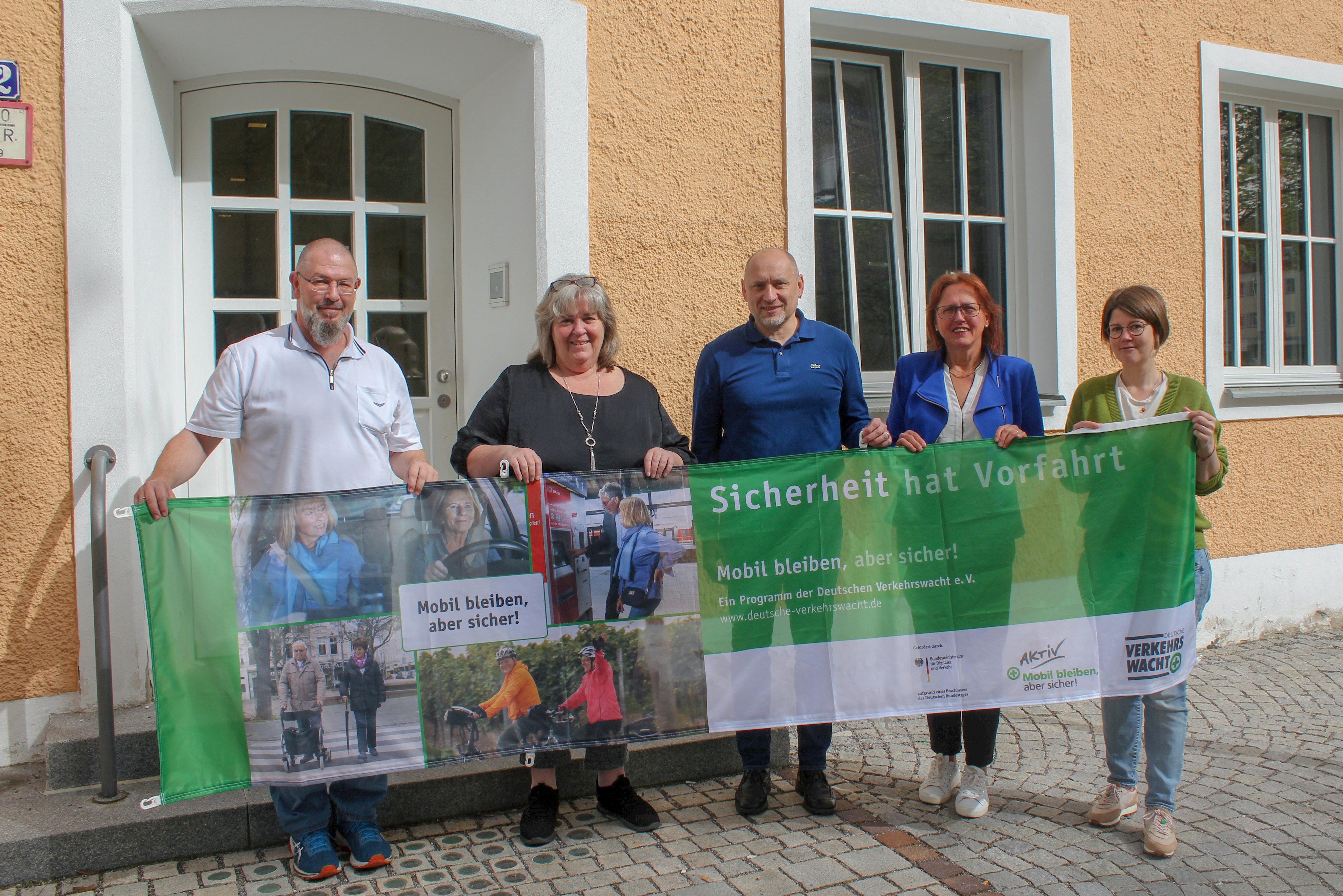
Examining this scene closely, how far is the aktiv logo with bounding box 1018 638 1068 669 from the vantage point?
3254mm

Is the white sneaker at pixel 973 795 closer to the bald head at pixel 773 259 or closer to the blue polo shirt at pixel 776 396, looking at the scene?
the blue polo shirt at pixel 776 396

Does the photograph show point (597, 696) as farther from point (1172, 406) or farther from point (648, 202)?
point (648, 202)

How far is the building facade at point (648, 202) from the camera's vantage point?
11.8ft

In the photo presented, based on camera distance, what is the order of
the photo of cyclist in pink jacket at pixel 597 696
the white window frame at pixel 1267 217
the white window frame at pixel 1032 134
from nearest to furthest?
1. the photo of cyclist in pink jacket at pixel 597 696
2. the white window frame at pixel 1032 134
3. the white window frame at pixel 1267 217

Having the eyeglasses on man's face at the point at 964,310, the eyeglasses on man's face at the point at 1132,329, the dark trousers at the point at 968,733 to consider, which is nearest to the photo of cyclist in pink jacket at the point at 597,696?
the dark trousers at the point at 968,733

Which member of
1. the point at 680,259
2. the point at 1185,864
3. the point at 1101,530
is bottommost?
the point at 1185,864

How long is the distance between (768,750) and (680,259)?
2.18 meters

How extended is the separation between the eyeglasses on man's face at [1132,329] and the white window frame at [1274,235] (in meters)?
3.50

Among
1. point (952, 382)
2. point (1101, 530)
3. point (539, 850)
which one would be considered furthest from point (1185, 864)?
point (539, 850)

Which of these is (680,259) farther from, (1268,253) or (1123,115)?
(1268,253)

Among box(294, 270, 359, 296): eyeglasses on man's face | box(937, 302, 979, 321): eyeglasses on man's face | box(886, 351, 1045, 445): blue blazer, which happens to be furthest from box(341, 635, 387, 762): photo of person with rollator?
box(937, 302, 979, 321): eyeglasses on man's face

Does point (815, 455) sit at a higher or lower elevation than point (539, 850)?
higher

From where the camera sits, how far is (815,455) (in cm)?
324

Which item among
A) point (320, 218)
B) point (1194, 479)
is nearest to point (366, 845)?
point (320, 218)
